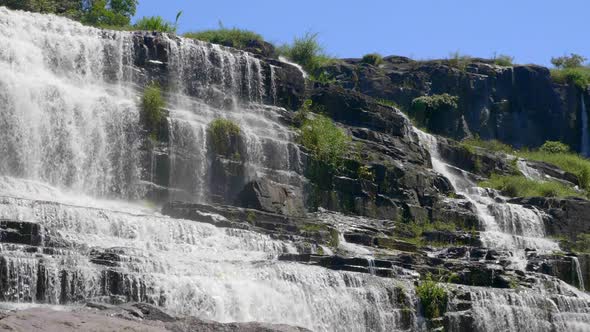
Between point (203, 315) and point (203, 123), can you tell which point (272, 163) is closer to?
point (203, 123)

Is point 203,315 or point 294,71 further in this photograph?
point 294,71

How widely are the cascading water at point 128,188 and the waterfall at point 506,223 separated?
8349 mm

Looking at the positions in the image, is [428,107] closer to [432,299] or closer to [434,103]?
[434,103]

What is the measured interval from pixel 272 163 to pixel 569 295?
1366 cm

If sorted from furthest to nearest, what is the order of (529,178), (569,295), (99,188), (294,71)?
(529,178) < (294,71) < (99,188) < (569,295)

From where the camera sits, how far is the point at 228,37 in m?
58.9

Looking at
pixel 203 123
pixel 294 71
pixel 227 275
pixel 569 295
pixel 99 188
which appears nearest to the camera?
pixel 227 275

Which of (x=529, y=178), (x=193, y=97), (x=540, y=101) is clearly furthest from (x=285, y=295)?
(x=540, y=101)

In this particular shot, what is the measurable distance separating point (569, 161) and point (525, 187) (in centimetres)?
929

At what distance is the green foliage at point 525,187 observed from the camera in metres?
51.6

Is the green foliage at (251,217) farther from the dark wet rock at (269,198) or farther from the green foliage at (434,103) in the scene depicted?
the green foliage at (434,103)

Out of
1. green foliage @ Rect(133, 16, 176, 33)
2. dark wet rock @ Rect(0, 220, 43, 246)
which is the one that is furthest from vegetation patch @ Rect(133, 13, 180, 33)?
dark wet rock @ Rect(0, 220, 43, 246)

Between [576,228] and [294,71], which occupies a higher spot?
[294,71]

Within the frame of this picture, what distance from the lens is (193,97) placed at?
4747cm
